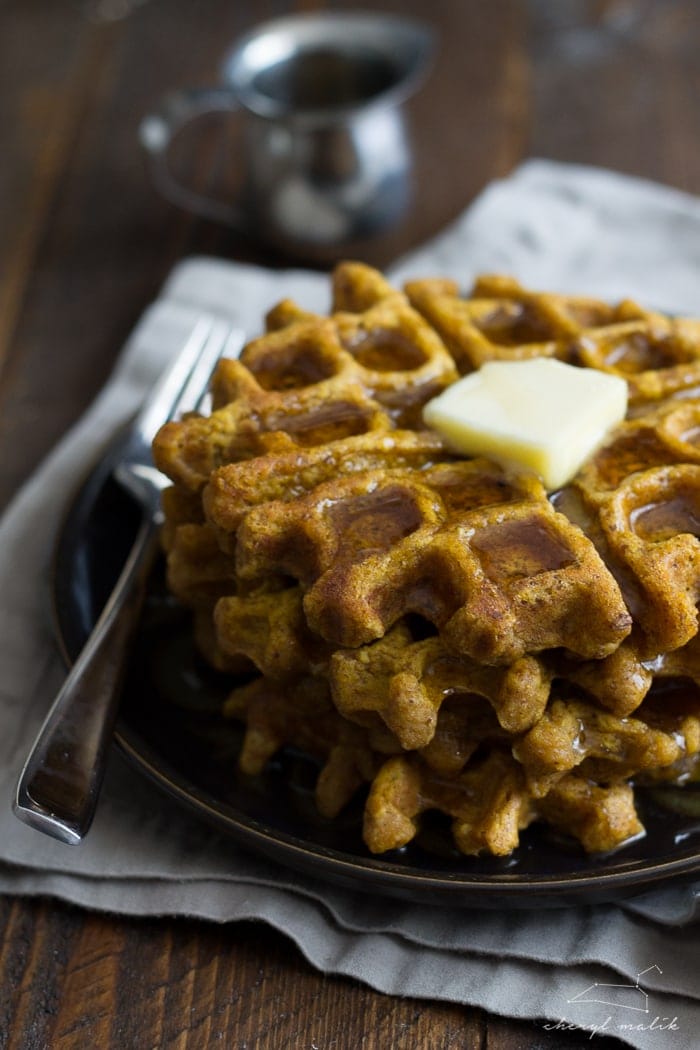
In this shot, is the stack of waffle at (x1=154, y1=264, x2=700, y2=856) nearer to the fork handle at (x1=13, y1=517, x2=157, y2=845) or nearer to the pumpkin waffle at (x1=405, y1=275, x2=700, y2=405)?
the pumpkin waffle at (x1=405, y1=275, x2=700, y2=405)

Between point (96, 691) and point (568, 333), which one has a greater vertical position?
point (568, 333)

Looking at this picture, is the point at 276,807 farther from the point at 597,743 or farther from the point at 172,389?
the point at 172,389

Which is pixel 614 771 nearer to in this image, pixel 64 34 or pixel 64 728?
pixel 64 728

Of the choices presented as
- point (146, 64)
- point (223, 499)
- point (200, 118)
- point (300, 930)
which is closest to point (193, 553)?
point (223, 499)

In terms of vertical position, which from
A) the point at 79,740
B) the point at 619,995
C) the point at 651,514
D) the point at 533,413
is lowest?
the point at 619,995

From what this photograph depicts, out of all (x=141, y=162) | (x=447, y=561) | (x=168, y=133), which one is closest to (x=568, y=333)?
(x=447, y=561)
